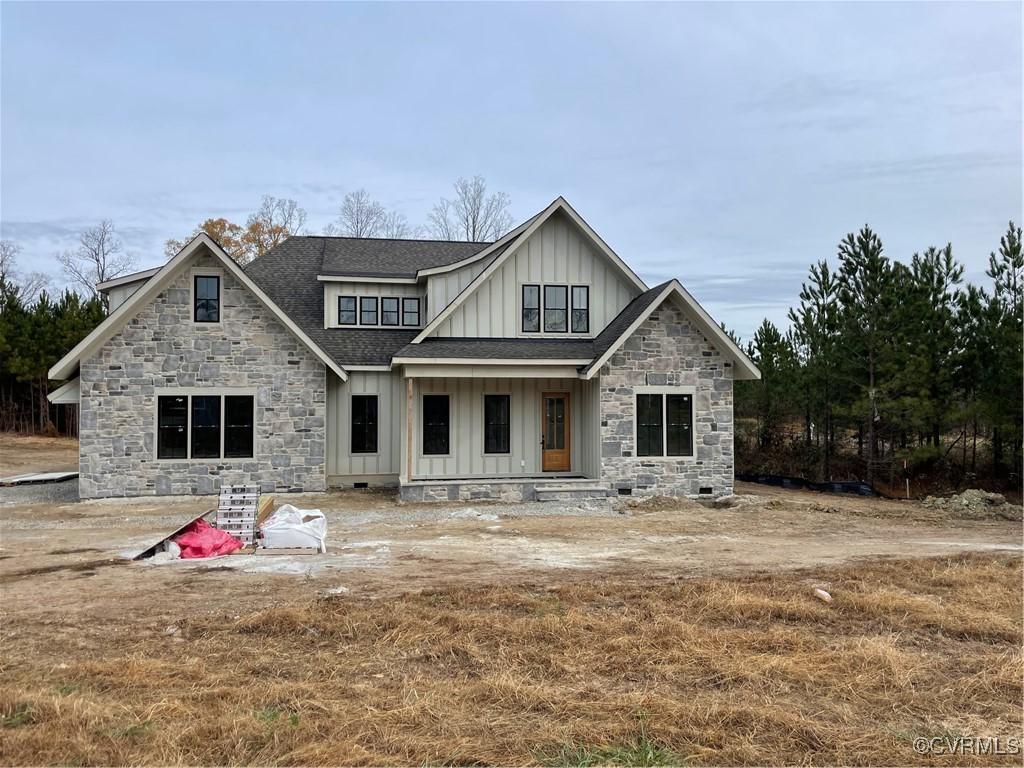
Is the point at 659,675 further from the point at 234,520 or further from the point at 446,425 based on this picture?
the point at 446,425

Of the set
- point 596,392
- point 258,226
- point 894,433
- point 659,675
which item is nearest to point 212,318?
point 596,392

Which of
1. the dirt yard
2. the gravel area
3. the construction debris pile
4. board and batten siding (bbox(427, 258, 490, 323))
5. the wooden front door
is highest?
board and batten siding (bbox(427, 258, 490, 323))

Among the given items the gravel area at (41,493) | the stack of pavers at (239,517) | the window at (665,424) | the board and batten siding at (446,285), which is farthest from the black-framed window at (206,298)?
the window at (665,424)

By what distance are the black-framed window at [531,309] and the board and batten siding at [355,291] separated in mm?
3047

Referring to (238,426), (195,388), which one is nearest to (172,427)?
(195,388)

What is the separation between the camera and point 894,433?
2062cm

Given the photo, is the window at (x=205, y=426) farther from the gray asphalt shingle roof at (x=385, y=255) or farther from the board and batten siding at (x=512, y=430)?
the gray asphalt shingle roof at (x=385, y=255)

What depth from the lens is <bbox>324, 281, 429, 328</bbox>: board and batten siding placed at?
18.7 meters

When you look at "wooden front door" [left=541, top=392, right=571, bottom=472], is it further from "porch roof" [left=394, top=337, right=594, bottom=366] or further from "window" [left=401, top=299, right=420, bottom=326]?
"window" [left=401, top=299, right=420, bottom=326]

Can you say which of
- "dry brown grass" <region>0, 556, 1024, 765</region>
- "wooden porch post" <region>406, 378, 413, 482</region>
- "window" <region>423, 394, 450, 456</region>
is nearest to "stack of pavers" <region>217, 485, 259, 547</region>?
"dry brown grass" <region>0, 556, 1024, 765</region>

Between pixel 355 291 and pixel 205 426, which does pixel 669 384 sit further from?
pixel 205 426

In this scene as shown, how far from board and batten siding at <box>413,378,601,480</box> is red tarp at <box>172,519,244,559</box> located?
21.7ft

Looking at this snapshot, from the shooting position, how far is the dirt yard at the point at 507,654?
172 inches

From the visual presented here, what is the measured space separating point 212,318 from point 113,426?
3.03 metres
